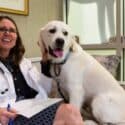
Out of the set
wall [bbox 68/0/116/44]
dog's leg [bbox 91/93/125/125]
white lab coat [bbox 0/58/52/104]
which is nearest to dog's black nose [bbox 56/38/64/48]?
white lab coat [bbox 0/58/52/104]

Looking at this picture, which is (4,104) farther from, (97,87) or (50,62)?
(97,87)

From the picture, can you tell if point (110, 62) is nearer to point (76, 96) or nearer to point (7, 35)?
point (76, 96)

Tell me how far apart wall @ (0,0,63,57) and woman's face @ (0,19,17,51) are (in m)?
0.92

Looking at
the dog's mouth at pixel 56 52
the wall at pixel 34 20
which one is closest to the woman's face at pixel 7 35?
the dog's mouth at pixel 56 52

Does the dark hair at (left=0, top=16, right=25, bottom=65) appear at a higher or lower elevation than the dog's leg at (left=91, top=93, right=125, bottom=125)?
higher

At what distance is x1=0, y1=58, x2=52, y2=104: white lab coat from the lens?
1.71 meters

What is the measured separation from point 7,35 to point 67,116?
0.67 metres

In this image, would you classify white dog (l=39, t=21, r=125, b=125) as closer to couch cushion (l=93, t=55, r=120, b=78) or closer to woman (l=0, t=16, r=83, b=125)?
woman (l=0, t=16, r=83, b=125)

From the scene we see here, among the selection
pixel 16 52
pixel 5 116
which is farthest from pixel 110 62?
pixel 5 116

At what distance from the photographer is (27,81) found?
1.85m

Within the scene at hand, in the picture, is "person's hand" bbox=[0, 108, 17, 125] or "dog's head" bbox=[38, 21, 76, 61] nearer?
"person's hand" bbox=[0, 108, 17, 125]

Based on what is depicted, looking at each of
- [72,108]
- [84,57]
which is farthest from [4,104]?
[84,57]

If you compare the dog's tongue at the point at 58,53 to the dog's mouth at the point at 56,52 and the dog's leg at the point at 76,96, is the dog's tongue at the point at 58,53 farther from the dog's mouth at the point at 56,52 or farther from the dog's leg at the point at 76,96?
→ the dog's leg at the point at 76,96

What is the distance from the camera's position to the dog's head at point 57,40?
6.32 feet
